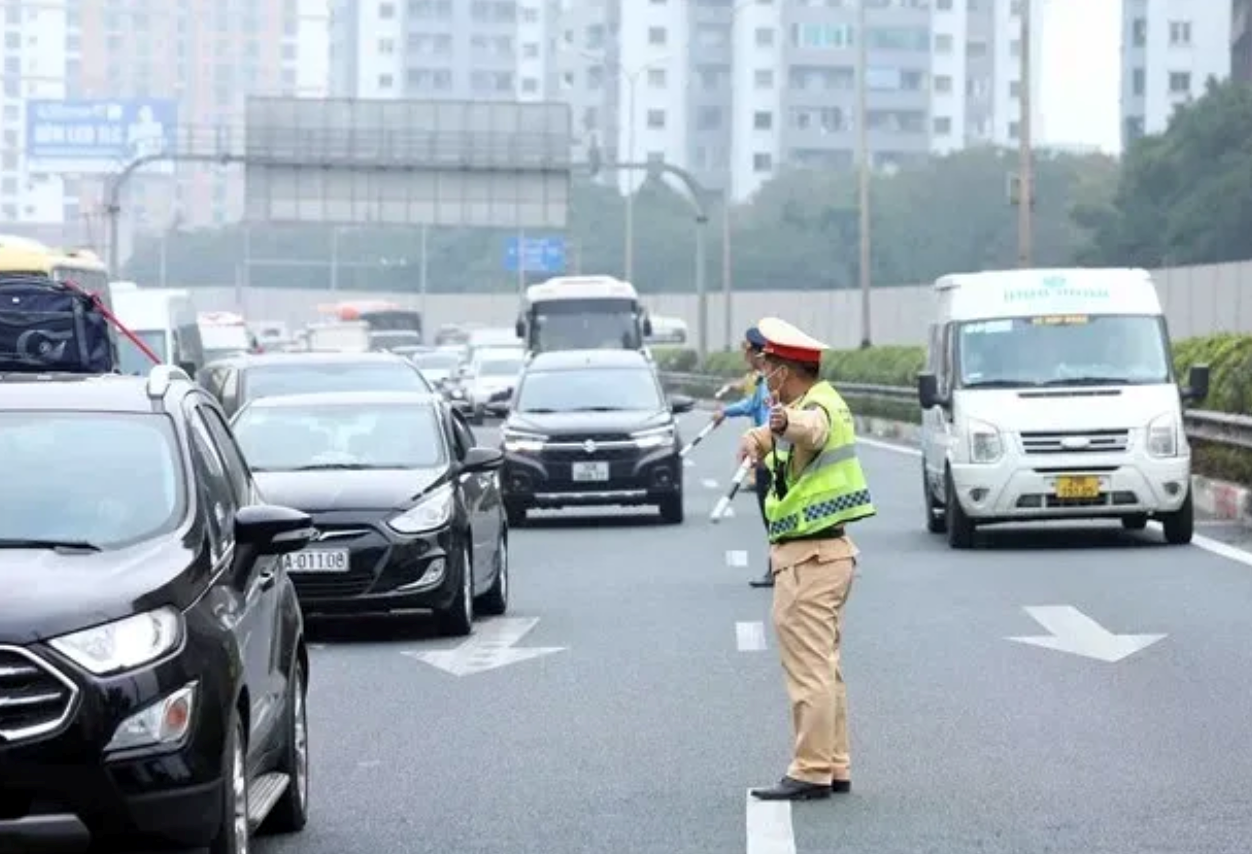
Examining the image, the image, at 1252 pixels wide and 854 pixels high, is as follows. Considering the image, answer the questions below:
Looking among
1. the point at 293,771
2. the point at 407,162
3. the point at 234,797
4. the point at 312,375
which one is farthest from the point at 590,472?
the point at 407,162

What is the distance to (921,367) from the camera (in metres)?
49.7

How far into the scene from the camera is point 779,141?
176750mm

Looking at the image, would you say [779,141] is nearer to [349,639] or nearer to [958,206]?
[958,206]

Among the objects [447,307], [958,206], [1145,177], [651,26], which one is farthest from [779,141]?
[1145,177]

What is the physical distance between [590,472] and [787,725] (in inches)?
658

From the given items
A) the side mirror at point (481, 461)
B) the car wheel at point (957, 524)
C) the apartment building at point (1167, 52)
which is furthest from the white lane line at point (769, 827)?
the apartment building at point (1167, 52)

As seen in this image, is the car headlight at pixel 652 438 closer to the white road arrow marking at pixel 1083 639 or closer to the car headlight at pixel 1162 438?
the car headlight at pixel 1162 438

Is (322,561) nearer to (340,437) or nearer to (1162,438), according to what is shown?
(340,437)

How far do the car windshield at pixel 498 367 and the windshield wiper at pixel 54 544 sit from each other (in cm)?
5669

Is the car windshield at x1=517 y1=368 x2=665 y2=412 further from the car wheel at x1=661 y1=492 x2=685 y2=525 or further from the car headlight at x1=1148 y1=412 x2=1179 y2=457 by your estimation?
the car headlight at x1=1148 y1=412 x2=1179 y2=457

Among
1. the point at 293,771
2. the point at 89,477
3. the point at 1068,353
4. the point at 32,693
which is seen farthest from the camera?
the point at 1068,353

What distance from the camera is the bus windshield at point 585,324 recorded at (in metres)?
55.4

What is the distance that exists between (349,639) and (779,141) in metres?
160

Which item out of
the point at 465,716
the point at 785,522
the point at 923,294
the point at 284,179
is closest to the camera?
the point at 785,522
